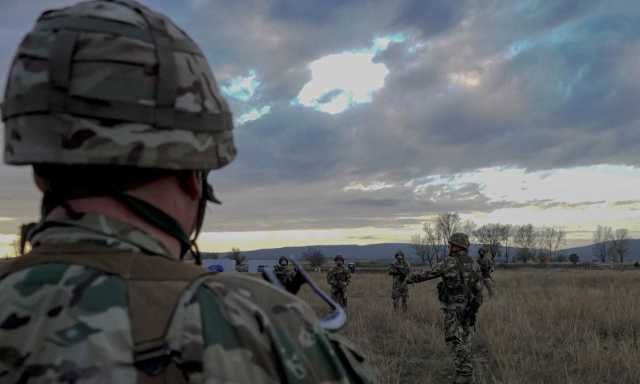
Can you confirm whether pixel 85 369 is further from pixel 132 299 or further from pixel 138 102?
pixel 138 102

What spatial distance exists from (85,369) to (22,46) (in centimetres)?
78

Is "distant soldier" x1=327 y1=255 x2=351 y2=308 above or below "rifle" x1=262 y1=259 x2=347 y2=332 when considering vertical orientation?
below

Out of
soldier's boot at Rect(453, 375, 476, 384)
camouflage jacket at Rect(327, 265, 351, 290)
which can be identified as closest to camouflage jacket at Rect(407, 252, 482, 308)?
soldier's boot at Rect(453, 375, 476, 384)

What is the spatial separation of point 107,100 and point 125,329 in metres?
0.51

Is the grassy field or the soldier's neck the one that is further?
the grassy field

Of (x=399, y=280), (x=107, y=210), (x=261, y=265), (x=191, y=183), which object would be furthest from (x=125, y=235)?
(x=399, y=280)

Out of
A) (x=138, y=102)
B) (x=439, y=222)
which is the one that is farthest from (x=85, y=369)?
(x=439, y=222)

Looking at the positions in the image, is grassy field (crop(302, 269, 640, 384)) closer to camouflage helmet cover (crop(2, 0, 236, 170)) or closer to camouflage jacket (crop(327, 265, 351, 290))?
camouflage jacket (crop(327, 265, 351, 290))

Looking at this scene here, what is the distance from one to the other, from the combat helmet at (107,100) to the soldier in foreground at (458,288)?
736 cm

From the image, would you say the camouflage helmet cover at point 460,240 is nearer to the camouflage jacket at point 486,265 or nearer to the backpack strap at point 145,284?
the camouflage jacket at point 486,265

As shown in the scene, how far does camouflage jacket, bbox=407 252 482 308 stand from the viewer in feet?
28.2

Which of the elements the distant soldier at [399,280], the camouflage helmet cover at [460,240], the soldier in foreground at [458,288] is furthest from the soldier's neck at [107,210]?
the distant soldier at [399,280]

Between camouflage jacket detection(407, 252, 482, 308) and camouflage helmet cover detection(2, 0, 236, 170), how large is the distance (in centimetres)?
758

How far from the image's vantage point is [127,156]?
129 centimetres
